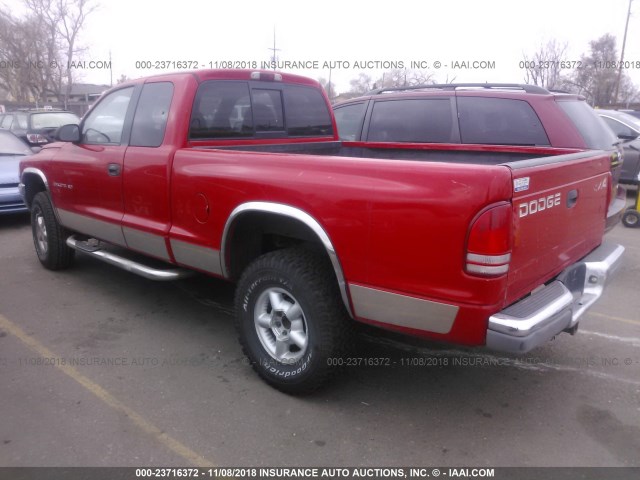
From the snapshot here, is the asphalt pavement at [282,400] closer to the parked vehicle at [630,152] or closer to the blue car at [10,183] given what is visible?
the blue car at [10,183]

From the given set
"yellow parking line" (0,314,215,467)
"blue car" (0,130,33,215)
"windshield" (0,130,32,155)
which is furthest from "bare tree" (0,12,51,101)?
"yellow parking line" (0,314,215,467)

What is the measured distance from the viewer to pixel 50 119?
1436 cm

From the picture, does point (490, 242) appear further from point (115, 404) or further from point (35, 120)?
point (35, 120)

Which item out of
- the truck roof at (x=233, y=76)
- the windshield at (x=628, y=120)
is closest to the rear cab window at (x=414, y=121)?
the truck roof at (x=233, y=76)

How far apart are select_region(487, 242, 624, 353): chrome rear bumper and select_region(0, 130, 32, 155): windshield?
8.81 metres

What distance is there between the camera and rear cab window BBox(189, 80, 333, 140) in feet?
13.2

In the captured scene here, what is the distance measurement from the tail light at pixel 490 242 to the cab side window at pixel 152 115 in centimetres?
256

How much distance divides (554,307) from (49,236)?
492 cm

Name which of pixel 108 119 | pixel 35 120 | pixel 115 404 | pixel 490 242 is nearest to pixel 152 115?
pixel 108 119

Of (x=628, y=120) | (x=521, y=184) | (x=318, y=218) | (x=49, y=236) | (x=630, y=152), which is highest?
(x=628, y=120)

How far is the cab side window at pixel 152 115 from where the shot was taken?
13.3 ft

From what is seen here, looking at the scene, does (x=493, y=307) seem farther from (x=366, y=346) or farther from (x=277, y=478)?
(x=366, y=346)

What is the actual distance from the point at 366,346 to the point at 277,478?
165 centimetres

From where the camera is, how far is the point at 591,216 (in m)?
A: 3.33
